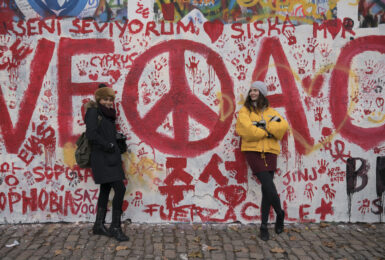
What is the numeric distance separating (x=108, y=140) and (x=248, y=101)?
182cm

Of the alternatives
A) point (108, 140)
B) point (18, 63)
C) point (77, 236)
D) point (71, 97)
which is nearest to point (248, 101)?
point (108, 140)

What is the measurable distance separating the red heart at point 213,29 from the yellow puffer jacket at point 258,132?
1.09m

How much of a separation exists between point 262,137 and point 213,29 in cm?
164

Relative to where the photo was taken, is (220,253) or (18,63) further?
(18,63)

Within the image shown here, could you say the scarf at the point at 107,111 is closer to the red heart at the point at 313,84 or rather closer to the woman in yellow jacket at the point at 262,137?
the woman in yellow jacket at the point at 262,137

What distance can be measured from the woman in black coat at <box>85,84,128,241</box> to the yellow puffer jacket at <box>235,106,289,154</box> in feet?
5.18

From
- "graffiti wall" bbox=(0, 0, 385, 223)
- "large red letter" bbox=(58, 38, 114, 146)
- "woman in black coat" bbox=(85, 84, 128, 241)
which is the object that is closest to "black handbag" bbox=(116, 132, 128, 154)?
"woman in black coat" bbox=(85, 84, 128, 241)

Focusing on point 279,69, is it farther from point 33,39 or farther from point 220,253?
point 33,39

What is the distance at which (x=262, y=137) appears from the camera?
13.3 feet

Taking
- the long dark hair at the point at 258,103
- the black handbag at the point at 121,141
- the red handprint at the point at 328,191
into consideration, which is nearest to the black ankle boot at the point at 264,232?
the red handprint at the point at 328,191

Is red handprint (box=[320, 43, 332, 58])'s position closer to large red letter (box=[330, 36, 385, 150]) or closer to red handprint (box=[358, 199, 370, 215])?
large red letter (box=[330, 36, 385, 150])

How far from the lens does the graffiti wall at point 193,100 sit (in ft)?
14.9

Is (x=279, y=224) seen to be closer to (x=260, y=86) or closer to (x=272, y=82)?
(x=260, y=86)

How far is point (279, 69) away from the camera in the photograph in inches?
181
